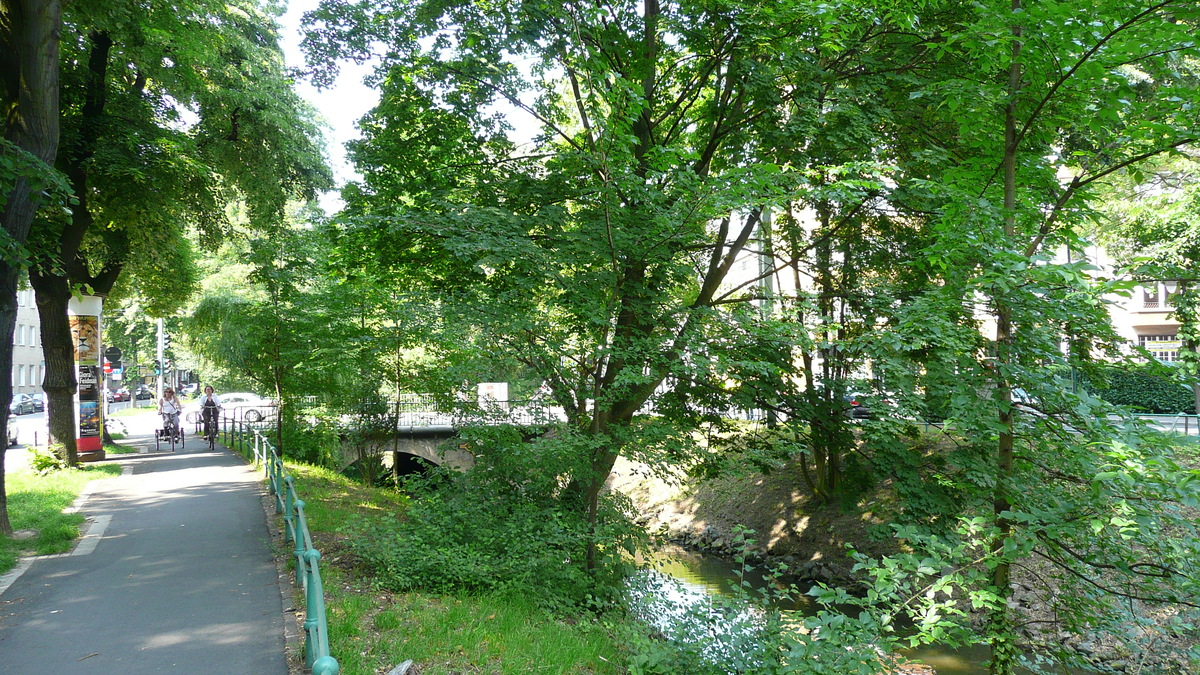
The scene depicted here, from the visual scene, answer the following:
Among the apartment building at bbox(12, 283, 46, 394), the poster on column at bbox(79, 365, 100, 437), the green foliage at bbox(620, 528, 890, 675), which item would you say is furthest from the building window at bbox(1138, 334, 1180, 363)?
the apartment building at bbox(12, 283, 46, 394)

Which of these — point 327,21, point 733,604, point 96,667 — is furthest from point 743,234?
point 96,667

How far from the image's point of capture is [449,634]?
652cm

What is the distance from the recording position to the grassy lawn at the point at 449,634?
237 inches

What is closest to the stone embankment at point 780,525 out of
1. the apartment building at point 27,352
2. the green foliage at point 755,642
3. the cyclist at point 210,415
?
the green foliage at point 755,642

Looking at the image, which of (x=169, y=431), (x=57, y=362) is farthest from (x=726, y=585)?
(x=169, y=431)

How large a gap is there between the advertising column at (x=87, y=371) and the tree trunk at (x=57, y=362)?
182 centimetres

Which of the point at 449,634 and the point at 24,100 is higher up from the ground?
the point at 24,100

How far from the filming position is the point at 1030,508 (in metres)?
5.62

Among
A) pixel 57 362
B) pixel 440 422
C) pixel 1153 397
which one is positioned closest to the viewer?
pixel 57 362

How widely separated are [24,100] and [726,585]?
13244mm

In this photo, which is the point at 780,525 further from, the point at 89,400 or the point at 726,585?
the point at 89,400

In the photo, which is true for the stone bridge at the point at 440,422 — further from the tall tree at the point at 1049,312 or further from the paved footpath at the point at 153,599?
the tall tree at the point at 1049,312

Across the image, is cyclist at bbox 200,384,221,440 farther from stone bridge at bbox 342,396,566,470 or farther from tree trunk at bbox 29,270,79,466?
tree trunk at bbox 29,270,79,466

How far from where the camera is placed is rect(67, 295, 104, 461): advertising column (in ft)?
57.1
